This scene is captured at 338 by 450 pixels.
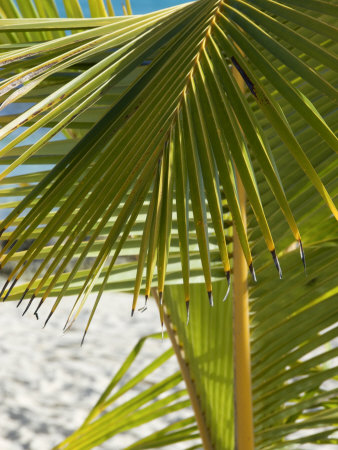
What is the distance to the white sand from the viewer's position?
6.50 feet

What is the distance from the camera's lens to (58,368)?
7.49ft

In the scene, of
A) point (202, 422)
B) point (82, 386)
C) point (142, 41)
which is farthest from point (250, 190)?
point (82, 386)

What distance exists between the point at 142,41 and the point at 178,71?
0.03 metres

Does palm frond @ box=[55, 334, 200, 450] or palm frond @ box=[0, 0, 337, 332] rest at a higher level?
palm frond @ box=[0, 0, 337, 332]

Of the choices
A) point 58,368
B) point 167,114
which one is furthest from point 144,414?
point 58,368

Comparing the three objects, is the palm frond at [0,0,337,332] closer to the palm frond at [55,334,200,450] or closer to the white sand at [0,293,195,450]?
the palm frond at [55,334,200,450]

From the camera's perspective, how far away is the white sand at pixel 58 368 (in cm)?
198

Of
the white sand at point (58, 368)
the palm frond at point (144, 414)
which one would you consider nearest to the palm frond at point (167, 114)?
the palm frond at point (144, 414)

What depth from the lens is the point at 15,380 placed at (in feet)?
7.22

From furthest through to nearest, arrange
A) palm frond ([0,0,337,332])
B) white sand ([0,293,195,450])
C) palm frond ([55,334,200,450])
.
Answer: white sand ([0,293,195,450]), palm frond ([55,334,200,450]), palm frond ([0,0,337,332])

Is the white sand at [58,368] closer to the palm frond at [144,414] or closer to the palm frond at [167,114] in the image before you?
the palm frond at [144,414]

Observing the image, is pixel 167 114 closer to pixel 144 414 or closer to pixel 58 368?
pixel 144 414

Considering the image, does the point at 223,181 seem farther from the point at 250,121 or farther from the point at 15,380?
the point at 15,380

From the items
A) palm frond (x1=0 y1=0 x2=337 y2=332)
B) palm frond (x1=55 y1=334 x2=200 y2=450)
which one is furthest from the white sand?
palm frond (x1=0 y1=0 x2=337 y2=332)
